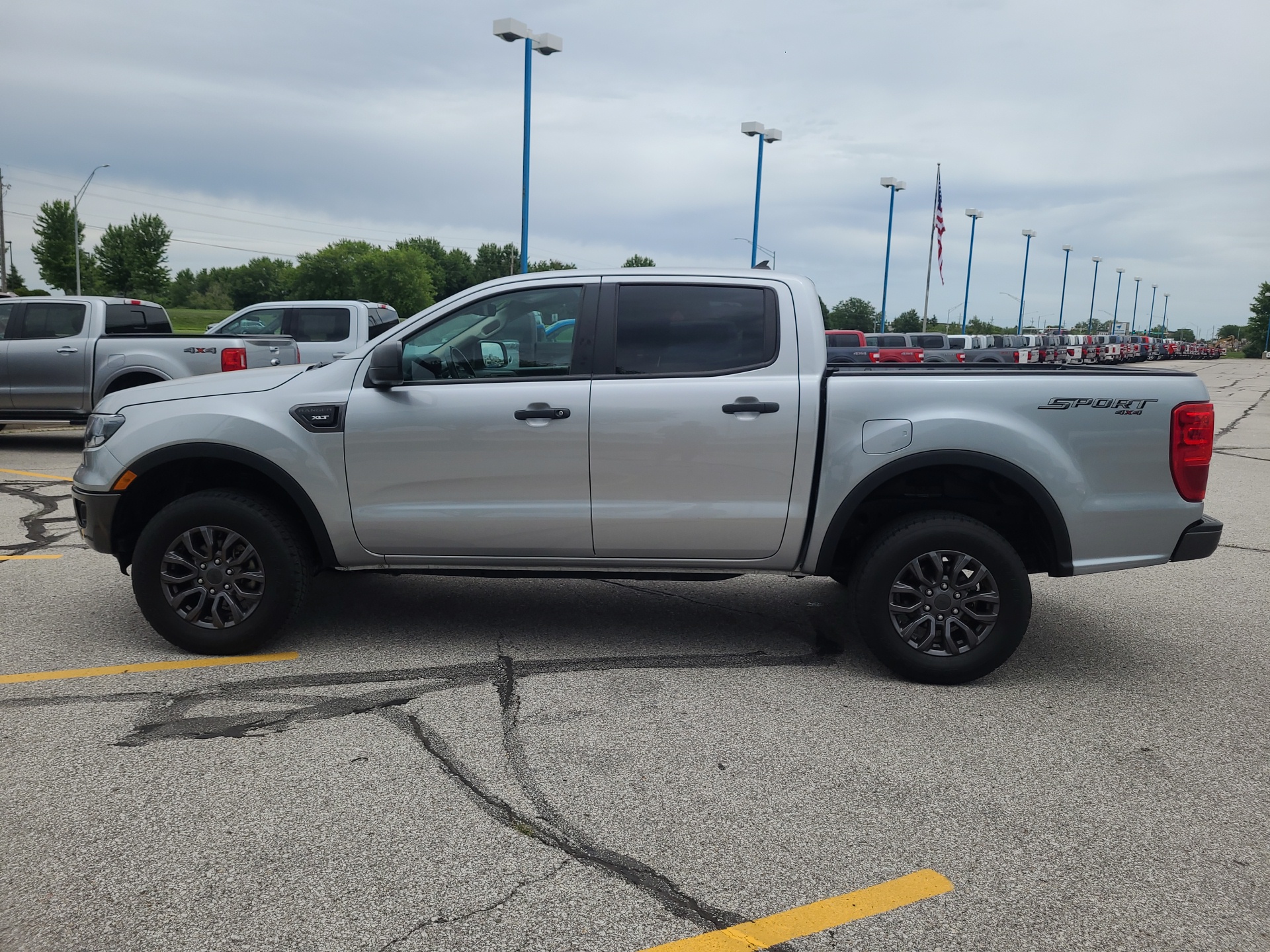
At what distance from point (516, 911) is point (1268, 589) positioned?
19.8 ft

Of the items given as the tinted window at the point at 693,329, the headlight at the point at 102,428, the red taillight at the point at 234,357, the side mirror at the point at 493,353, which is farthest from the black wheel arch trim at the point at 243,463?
the red taillight at the point at 234,357

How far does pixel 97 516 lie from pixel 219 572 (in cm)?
69

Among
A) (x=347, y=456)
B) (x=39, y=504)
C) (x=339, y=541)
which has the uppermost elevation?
(x=347, y=456)

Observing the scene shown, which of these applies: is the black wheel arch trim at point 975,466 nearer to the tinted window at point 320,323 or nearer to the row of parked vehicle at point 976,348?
the row of parked vehicle at point 976,348

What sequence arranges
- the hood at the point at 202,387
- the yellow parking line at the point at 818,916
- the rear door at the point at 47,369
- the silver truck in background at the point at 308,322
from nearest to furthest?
1. the yellow parking line at the point at 818,916
2. the hood at the point at 202,387
3. the rear door at the point at 47,369
4. the silver truck in background at the point at 308,322

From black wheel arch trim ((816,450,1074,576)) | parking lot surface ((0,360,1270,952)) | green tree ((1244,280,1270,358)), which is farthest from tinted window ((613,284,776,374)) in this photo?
green tree ((1244,280,1270,358))

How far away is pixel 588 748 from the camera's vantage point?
3980mm

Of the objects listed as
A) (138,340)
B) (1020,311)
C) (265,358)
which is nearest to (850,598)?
(265,358)

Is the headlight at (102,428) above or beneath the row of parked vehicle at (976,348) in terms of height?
beneath

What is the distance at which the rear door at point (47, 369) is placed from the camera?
12734 millimetres

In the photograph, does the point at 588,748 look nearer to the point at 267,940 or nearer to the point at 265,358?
the point at 267,940

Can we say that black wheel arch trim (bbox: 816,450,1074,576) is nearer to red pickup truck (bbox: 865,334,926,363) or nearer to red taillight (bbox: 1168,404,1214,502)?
red taillight (bbox: 1168,404,1214,502)

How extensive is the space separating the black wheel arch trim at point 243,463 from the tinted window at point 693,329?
5.53ft

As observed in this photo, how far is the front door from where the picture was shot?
4.80m
